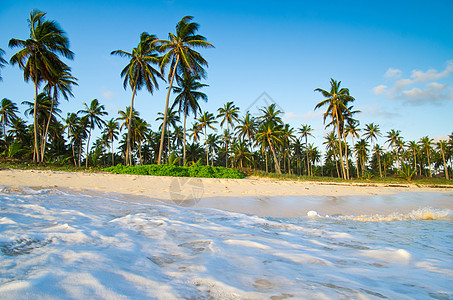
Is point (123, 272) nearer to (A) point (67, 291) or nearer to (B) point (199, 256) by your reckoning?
(A) point (67, 291)

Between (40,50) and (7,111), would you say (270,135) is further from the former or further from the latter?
(7,111)

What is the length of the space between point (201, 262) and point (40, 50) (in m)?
20.8

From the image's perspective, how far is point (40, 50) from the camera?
15.6 m

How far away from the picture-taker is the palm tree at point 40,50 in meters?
15.3

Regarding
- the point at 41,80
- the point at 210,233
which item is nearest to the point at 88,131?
the point at 41,80

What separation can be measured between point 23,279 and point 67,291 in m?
0.27

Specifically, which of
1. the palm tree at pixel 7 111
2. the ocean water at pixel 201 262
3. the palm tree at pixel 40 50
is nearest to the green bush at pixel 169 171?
the palm tree at pixel 40 50

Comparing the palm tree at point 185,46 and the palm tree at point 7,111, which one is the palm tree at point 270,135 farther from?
the palm tree at point 7,111

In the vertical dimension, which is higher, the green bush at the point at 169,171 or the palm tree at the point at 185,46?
the palm tree at the point at 185,46

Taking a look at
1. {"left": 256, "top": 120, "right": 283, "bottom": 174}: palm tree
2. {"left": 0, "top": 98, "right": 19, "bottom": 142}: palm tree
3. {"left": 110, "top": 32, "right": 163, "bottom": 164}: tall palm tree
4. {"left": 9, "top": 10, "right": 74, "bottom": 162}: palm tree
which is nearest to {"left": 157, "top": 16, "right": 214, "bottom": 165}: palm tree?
{"left": 110, "top": 32, "right": 163, "bottom": 164}: tall palm tree

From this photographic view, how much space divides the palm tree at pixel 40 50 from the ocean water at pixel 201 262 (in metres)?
18.0

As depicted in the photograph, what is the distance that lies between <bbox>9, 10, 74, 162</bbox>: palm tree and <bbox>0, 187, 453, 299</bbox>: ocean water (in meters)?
18.0

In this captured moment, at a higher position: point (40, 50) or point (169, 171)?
point (40, 50)

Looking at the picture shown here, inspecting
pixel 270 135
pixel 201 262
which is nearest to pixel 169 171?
pixel 201 262
